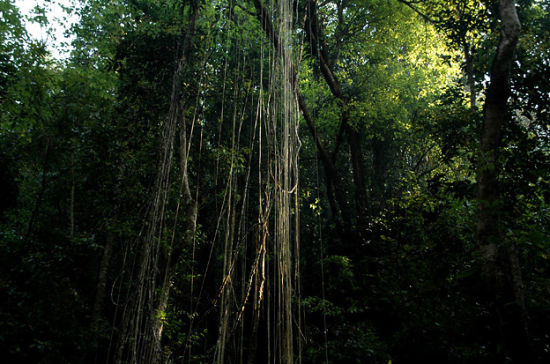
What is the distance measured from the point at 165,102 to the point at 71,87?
186cm

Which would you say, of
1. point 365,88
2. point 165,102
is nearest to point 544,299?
point 165,102

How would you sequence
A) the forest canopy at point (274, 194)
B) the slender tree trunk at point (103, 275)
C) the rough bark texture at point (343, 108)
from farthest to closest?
the rough bark texture at point (343, 108) < the slender tree trunk at point (103, 275) < the forest canopy at point (274, 194)

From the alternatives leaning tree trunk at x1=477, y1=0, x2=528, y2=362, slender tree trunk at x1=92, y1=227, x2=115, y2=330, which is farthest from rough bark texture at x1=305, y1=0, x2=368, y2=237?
slender tree trunk at x1=92, y1=227, x2=115, y2=330

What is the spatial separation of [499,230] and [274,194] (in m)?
1.28

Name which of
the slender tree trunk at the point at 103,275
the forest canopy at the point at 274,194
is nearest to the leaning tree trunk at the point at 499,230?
the forest canopy at the point at 274,194

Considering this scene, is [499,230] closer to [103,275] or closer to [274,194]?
[274,194]

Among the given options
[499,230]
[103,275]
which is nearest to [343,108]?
[499,230]

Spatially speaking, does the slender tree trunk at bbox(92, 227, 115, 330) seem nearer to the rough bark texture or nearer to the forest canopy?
the forest canopy

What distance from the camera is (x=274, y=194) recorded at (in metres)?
1.14

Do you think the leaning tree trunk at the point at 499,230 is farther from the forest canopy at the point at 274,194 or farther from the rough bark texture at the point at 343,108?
the rough bark texture at the point at 343,108

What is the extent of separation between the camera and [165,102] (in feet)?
→ 11.3

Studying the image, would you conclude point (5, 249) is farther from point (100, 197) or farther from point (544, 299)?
point (544, 299)

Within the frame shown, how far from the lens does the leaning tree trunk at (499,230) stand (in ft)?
5.08

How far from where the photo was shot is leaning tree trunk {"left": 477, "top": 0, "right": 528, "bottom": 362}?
155 centimetres
